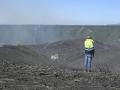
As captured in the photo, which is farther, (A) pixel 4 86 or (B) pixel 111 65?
(B) pixel 111 65

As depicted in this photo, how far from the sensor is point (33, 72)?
27797 mm

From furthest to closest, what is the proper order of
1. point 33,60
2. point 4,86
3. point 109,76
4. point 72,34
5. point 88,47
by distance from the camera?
point 72,34 → point 33,60 → point 88,47 → point 109,76 → point 4,86

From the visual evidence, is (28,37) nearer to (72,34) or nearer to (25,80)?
(72,34)

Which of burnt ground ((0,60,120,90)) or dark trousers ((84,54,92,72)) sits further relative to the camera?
dark trousers ((84,54,92,72))

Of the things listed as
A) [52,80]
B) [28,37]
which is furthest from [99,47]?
[28,37]

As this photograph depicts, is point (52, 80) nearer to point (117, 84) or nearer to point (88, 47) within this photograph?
point (117, 84)

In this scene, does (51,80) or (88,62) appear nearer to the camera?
(51,80)

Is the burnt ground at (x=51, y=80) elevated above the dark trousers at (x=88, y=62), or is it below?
below

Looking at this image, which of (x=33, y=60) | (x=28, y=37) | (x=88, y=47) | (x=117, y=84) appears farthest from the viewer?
(x=28, y=37)

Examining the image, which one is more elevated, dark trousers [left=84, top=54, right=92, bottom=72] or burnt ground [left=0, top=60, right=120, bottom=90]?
dark trousers [left=84, top=54, right=92, bottom=72]

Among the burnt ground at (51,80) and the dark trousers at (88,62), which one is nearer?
the burnt ground at (51,80)

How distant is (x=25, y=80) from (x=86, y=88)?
3.48 m

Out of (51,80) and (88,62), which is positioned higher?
(88,62)

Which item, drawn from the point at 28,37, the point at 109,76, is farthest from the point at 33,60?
the point at 28,37
